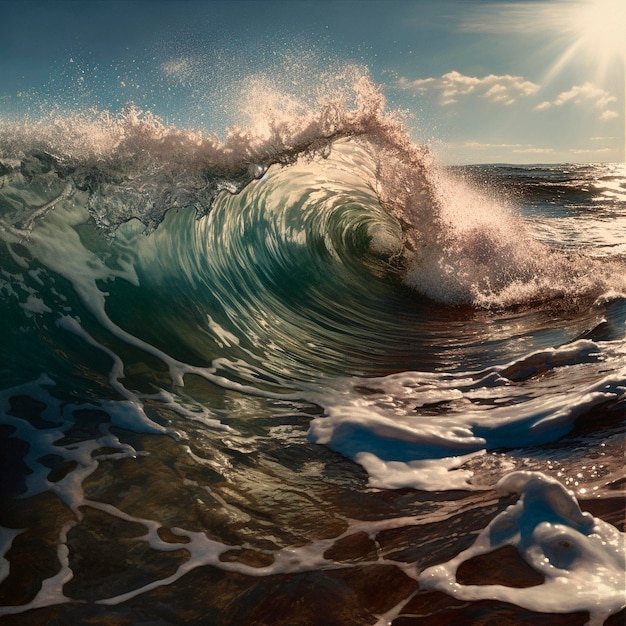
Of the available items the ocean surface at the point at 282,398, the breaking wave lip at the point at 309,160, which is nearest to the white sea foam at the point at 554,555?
the ocean surface at the point at 282,398

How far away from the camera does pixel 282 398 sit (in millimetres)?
4711

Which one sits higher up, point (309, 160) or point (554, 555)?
point (309, 160)

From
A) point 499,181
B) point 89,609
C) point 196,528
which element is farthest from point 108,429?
point 499,181

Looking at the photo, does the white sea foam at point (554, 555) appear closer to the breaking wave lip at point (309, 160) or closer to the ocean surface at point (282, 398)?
the ocean surface at point (282, 398)

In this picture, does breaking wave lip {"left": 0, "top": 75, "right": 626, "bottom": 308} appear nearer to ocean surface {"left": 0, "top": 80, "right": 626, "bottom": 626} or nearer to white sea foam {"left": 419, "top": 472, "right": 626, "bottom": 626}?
ocean surface {"left": 0, "top": 80, "right": 626, "bottom": 626}

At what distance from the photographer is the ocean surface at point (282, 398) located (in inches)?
89.5

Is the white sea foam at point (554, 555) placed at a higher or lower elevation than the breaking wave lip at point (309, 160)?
lower

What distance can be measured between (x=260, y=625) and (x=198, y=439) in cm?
180

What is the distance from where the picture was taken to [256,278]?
8.17 meters

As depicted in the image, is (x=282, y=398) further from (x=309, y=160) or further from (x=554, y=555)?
(x=309, y=160)

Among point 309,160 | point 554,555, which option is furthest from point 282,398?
point 309,160

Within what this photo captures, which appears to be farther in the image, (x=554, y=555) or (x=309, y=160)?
(x=309, y=160)

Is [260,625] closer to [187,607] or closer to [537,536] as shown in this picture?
[187,607]

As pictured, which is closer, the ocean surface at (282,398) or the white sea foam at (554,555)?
the white sea foam at (554,555)
